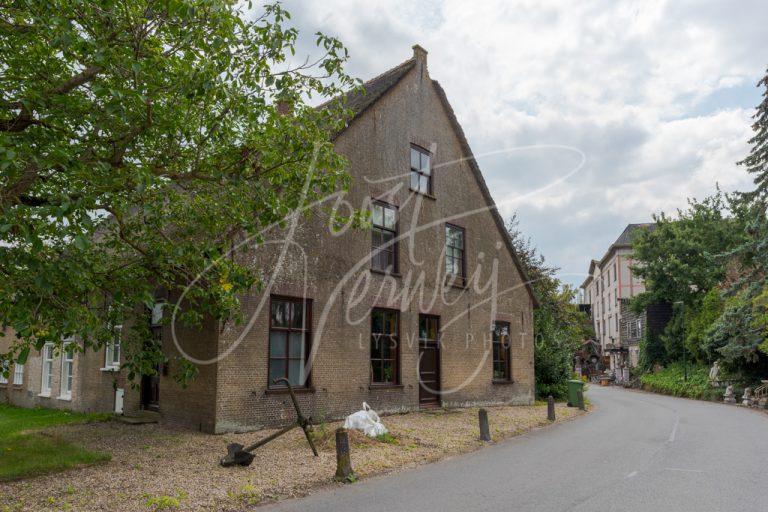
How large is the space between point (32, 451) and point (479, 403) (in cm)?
1369

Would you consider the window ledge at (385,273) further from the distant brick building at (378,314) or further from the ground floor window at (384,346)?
the ground floor window at (384,346)

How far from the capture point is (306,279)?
568 inches

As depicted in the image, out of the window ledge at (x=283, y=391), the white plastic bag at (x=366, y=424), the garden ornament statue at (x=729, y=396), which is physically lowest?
the garden ornament statue at (x=729, y=396)

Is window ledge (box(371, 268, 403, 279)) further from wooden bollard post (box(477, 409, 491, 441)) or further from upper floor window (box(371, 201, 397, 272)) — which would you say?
wooden bollard post (box(477, 409, 491, 441))

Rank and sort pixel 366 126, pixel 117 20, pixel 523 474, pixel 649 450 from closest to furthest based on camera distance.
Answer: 1. pixel 117 20
2. pixel 523 474
3. pixel 649 450
4. pixel 366 126

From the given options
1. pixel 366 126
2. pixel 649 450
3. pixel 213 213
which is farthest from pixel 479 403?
pixel 213 213

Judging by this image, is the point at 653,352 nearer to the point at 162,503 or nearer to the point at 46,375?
the point at 46,375

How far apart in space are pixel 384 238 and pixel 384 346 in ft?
10.2

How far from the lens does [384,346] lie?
667 inches

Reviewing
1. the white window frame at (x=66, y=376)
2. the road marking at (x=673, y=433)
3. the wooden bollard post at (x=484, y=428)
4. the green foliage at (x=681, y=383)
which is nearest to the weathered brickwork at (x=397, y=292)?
the wooden bollard post at (x=484, y=428)

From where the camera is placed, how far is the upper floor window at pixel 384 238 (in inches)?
669

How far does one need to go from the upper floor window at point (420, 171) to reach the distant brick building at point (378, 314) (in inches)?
2.1

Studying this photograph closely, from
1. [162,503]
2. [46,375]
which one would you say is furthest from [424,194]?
[46,375]

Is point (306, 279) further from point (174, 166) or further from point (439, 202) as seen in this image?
point (439, 202)
